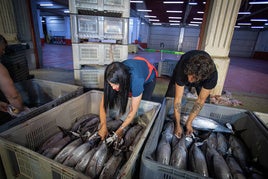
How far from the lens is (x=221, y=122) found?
7.22 ft

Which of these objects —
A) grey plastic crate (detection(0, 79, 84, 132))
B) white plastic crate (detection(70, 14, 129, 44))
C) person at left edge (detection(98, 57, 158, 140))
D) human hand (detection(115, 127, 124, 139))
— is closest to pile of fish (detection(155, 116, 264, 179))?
human hand (detection(115, 127, 124, 139))

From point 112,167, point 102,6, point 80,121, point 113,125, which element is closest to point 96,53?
point 102,6

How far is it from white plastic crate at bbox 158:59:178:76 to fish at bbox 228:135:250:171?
12.9ft

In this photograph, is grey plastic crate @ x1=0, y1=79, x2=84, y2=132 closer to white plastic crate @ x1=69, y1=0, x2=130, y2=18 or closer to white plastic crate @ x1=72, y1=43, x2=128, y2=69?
white plastic crate @ x1=72, y1=43, x2=128, y2=69

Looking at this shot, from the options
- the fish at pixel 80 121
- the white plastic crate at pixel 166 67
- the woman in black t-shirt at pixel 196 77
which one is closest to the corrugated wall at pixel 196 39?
the white plastic crate at pixel 166 67

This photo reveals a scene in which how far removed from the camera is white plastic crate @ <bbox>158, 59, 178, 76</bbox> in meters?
5.51

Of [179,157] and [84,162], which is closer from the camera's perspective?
[84,162]

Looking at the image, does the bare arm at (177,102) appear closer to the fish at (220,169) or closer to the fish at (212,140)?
the fish at (212,140)

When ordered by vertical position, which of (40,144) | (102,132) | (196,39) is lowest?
(40,144)

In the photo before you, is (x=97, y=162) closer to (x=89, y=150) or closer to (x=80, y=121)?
(x=89, y=150)

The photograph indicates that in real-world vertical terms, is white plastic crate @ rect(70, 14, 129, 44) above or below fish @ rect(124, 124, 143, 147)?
above

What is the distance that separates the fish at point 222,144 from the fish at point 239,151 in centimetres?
5

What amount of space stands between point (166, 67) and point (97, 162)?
4828 mm

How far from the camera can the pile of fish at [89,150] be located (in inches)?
51.6
